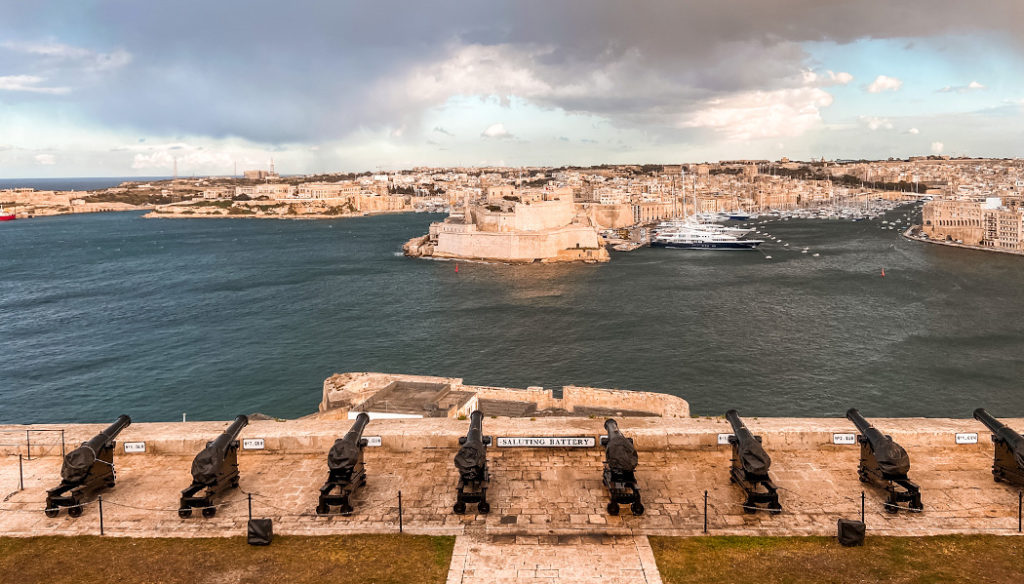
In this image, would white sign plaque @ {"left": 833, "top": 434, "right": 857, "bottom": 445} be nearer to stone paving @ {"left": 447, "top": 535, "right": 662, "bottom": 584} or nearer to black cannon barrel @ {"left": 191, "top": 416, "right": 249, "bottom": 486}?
stone paving @ {"left": 447, "top": 535, "right": 662, "bottom": 584}

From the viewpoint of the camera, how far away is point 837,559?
4.35m

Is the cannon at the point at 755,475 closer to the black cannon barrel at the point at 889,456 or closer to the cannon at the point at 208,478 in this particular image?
the black cannon barrel at the point at 889,456

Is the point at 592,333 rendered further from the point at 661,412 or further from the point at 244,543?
the point at 244,543

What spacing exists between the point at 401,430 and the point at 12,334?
31.1 m

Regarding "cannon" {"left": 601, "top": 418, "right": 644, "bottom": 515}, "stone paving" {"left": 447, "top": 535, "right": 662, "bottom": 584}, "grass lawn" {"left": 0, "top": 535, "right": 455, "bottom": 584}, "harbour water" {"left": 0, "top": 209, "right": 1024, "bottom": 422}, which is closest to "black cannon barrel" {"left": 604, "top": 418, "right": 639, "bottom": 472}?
"cannon" {"left": 601, "top": 418, "right": 644, "bottom": 515}

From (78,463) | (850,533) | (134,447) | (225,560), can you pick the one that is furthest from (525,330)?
(225,560)

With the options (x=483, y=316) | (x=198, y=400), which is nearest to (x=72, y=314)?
→ (x=198, y=400)

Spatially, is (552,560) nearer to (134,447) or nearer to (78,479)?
(78,479)

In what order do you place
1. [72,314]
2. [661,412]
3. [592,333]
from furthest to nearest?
[72,314] → [592,333] → [661,412]

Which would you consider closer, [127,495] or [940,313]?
[127,495]

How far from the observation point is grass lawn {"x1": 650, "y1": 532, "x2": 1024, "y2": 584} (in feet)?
13.6

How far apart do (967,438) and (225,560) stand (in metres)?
6.62

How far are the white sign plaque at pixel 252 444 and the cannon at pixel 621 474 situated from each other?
344cm

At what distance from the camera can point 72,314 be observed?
108 ft
